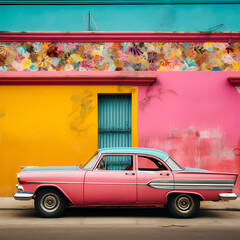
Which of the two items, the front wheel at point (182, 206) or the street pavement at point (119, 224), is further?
the front wheel at point (182, 206)

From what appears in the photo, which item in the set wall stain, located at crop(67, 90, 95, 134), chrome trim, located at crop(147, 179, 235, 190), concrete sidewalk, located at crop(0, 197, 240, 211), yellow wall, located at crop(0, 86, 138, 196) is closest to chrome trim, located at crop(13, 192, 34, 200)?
concrete sidewalk, located at crop(0, 197, 240, 211)

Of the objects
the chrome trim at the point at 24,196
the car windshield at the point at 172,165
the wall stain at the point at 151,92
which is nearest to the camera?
the chrome trim at the point at 24,196

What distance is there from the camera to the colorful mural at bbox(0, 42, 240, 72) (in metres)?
11.8

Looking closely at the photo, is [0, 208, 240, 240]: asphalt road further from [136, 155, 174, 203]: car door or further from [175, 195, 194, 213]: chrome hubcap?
[136, 155, 174, 203]: car door

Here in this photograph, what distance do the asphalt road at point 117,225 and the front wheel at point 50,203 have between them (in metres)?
0.20

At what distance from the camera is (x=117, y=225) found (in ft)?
25.3

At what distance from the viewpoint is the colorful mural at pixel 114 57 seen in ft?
38.8

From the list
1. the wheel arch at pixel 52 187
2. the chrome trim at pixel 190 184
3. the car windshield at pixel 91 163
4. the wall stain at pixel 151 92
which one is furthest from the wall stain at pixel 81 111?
the chrome trim at pixel 190 184

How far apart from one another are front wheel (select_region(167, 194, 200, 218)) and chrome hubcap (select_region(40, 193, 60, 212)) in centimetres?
243

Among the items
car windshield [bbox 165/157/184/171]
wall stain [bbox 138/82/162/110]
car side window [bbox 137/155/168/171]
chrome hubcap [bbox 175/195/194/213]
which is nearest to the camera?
chrome hubcap [bbox 175/195/194/213]

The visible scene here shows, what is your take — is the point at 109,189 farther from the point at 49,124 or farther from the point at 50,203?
the point at 49,124

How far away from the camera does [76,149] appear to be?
11.6 m

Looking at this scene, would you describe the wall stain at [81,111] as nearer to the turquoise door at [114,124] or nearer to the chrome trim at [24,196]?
the turquoise door at [114,124]

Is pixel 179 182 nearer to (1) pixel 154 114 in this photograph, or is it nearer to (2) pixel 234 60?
(1) pixel 154 114
